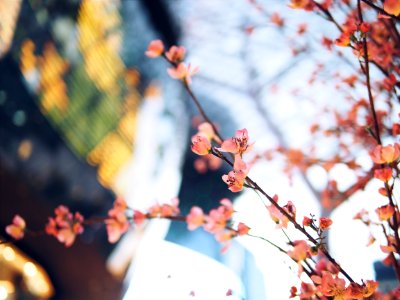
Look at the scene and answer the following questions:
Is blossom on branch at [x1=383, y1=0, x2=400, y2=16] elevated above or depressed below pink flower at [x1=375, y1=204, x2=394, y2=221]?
above

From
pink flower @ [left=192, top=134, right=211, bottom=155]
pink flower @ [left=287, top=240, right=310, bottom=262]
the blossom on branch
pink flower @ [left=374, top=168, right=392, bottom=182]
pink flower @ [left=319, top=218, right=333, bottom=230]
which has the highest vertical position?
the blossom on branch

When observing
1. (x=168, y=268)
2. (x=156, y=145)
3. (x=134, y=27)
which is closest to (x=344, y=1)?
(x=168, y=268)

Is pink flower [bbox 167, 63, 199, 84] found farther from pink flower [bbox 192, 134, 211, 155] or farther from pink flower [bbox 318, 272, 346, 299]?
pink flower [bbox 318, 272, 346, 299]

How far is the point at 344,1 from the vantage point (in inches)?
131

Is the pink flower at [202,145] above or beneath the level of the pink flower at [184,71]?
above

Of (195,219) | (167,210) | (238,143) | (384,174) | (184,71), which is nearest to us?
(238,143)

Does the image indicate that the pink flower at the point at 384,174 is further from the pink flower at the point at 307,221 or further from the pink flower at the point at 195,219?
the pink flower at the point at 195,219

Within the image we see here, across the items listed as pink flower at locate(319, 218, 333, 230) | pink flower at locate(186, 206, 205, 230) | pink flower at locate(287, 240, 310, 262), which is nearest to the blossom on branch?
pink flower at locate(319, 218, 333, 230)

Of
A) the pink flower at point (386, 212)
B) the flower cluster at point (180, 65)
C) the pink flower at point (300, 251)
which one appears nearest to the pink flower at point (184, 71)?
the flower cluster at point (180, 65)

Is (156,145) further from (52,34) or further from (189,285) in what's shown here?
(189,285)

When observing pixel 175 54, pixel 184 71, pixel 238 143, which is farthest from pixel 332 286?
pixel 175 54

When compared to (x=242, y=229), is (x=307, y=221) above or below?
above

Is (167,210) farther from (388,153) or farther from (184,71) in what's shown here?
(388,153)

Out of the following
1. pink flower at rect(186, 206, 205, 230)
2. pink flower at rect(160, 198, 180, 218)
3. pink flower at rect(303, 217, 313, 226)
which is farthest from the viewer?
pink flower at rect(160, 198, 180, 218)
